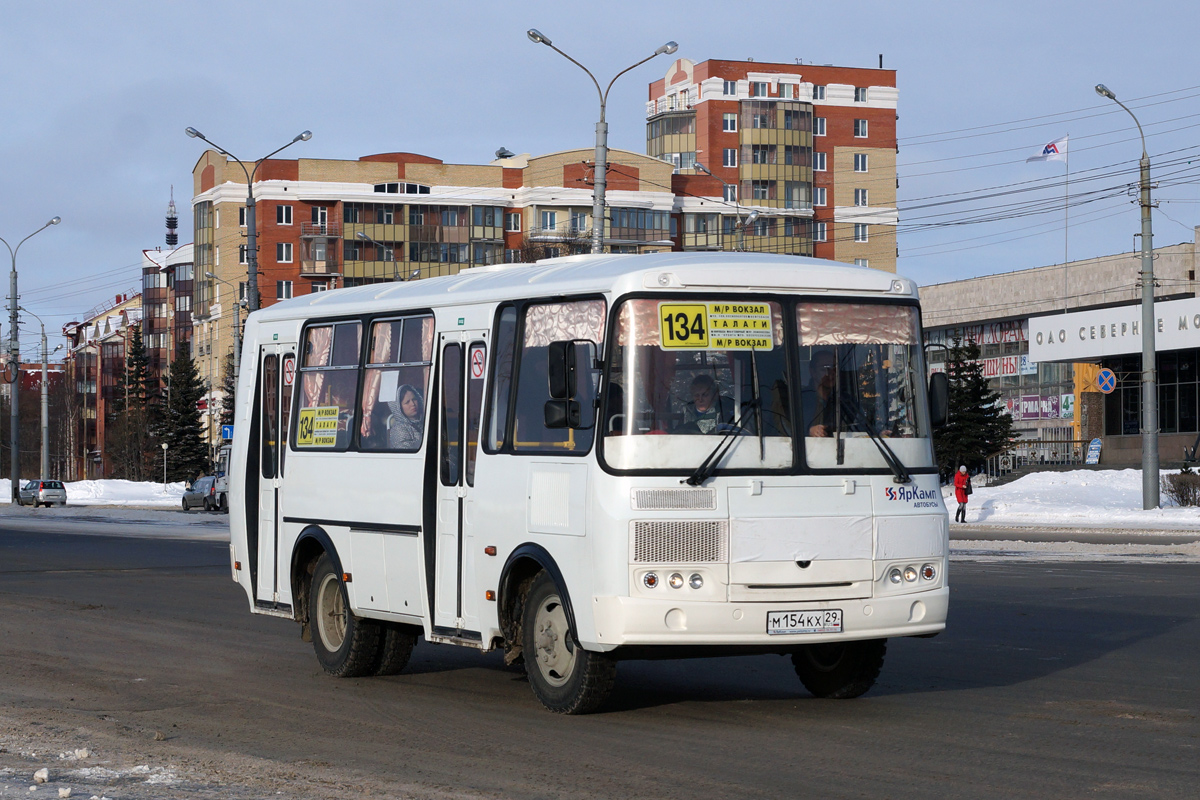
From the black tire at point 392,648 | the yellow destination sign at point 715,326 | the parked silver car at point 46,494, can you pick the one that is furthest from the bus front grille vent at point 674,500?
the parked silver car at point 46,494

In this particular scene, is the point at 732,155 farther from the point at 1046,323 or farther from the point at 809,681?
the point at 809,681

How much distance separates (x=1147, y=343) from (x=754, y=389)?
1258 inches

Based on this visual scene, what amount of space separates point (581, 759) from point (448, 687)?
126 inches

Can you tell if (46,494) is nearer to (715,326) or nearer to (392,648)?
(392,648)

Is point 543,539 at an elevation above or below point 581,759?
above

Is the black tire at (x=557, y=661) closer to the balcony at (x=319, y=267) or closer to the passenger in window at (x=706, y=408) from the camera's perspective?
the passenger in window at (x=706, y=408)

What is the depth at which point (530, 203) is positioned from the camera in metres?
113

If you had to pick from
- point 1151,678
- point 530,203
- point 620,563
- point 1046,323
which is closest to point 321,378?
point 620,563

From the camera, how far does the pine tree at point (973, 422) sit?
63.9 m

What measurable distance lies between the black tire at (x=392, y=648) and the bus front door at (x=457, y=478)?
108 centimetres

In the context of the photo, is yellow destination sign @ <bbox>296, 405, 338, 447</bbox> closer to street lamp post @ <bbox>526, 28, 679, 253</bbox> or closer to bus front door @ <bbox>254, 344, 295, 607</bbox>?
bus front door @ <bbox>254, 344, 295, 607</bbox>

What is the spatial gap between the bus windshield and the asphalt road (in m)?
1.57

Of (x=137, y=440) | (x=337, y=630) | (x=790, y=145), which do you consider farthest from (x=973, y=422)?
(x=137, y=440)

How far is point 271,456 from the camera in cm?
1322
